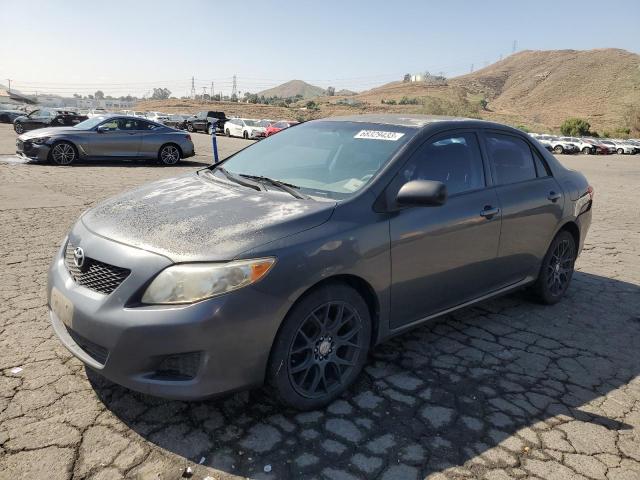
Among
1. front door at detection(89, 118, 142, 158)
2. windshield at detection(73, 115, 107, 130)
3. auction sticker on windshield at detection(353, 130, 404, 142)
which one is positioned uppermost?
auction sticker on windshield at detection(353, 130, 404, 142)

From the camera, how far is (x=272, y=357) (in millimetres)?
2686

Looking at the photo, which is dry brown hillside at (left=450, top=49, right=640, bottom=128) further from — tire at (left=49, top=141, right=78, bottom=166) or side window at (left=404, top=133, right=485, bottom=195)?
side window at (left=404, top=133, right=485, bottom=195)

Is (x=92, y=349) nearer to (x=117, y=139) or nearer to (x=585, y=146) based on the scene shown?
(x=117, y=139)

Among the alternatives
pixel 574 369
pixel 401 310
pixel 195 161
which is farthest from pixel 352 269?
pixel 195 161

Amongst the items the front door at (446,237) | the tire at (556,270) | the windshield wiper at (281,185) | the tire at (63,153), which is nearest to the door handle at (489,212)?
the front door at (446,237)

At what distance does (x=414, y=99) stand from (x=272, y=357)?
118170mm

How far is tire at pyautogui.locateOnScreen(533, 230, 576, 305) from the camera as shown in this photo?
4.67 metres

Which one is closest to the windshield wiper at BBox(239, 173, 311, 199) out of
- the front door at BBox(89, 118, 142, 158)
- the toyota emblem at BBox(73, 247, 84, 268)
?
the toyota emblem at BBox(73, 247, 84, 268)

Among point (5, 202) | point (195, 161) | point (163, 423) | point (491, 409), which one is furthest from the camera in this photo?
point (195, 161)

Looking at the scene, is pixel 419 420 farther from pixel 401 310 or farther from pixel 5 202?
pixel 5 202

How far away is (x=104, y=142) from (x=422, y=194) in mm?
12272

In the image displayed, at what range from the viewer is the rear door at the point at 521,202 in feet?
13.4

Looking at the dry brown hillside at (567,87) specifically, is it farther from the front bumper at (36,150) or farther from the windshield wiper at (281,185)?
the windshield wiper at (281,185)

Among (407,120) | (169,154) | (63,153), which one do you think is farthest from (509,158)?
(169,154)
